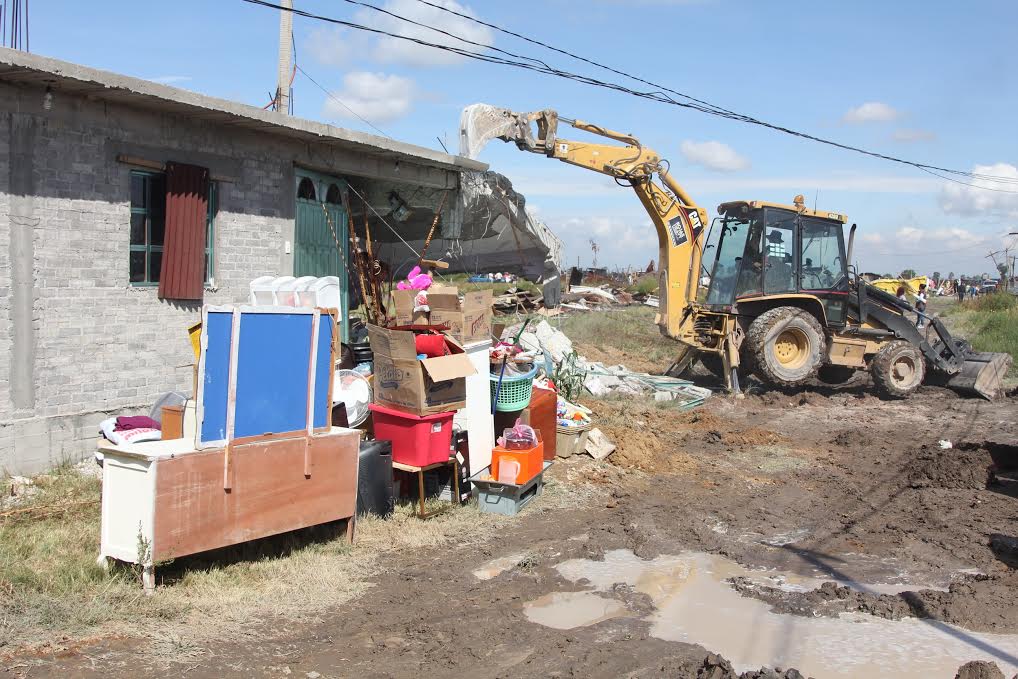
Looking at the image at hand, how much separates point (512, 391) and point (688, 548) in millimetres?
2433

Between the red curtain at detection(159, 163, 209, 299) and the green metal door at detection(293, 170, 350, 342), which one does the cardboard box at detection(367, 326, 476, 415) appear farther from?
the green metal door at detection(293, 170, 350, 342)

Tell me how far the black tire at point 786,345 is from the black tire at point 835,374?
197 cm

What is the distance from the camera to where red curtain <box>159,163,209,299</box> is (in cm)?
866

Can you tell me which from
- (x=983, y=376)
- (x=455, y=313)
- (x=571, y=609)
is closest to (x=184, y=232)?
(x=455, y=313)

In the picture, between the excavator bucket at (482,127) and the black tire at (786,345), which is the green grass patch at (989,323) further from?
the excavator bucket at (482,127)

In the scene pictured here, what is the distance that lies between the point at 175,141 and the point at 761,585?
7.02 metres

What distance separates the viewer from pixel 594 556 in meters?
6.43

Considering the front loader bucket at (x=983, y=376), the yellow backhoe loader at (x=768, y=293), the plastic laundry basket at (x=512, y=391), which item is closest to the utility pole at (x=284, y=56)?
the yellow backhoe loader at (x=768, y=293)

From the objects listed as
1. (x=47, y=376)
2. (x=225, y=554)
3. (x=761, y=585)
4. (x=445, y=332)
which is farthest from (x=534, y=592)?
(x=47, y=376)

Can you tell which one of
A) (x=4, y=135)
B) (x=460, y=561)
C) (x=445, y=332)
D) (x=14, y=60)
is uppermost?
(x=14, y=60)

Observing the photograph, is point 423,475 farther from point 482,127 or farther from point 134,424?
point 482,127

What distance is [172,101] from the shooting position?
800 cm

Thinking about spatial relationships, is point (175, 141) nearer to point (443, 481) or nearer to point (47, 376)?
point (47, 376)

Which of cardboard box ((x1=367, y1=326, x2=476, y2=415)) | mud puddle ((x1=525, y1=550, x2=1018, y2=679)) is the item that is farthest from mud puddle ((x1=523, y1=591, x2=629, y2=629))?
cardboard box ((x1=367, y1=326, x2=476, y2=415))
